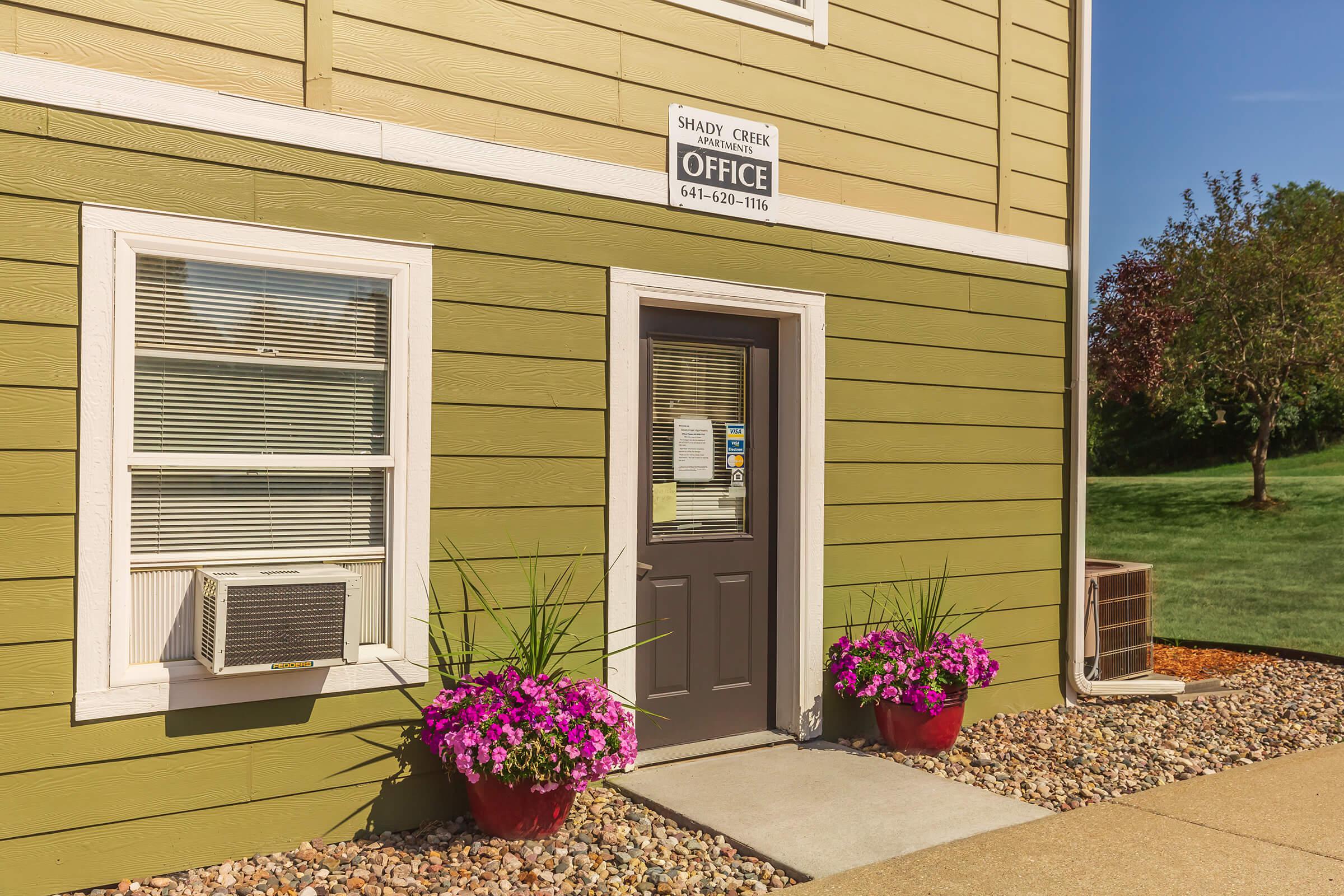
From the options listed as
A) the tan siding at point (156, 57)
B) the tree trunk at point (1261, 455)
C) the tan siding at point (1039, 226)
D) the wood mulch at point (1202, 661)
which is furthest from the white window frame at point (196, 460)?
the tree trunk at point (1261, 455)

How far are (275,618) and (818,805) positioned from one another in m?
2.15

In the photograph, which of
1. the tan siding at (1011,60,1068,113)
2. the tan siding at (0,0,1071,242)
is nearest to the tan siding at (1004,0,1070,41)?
the tan siding at (0,0,1071,242)

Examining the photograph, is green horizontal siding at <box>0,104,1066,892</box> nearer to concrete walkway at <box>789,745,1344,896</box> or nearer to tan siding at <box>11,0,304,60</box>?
tan siding at <box>11,0,304,60</box>

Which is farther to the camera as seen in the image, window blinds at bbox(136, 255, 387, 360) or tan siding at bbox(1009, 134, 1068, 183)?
tan siding at bbox(1009, 134, 1068, 183)

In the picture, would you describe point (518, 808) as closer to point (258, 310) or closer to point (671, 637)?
point (671, 637)

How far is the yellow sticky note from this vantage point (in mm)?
4613

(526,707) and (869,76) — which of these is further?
(869,76)

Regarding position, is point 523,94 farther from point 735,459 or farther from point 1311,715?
point 1311,715

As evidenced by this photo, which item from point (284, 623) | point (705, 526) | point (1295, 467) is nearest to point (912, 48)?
point (705, 526)

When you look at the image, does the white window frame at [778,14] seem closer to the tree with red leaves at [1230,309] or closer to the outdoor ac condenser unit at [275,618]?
the outdoor ac condenser unit at [275,618]

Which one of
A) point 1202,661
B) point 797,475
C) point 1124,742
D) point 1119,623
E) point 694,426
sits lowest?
point 1202,661

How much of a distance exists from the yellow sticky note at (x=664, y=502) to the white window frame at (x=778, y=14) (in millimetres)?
2089

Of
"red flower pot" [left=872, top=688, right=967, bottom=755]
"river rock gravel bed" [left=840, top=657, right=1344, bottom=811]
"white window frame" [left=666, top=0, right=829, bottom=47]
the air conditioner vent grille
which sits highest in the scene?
"white window frame" [left=666, top=0, right=829, bottom=47]

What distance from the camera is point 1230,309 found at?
1552 cm
